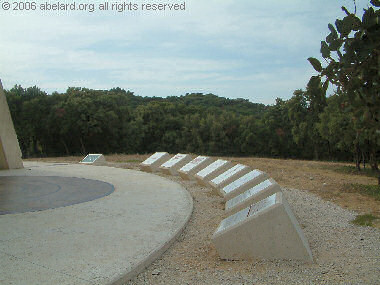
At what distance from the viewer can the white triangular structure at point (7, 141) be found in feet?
45.3

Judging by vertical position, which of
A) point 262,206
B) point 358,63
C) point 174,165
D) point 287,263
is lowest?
point 287,263

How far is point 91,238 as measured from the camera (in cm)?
525

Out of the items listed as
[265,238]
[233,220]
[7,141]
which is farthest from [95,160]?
[265,238]

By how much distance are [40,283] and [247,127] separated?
113 feet

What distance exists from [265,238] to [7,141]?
12386 mm

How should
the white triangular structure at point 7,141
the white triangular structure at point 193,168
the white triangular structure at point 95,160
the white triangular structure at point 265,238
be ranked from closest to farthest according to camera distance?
the white triangular structure at point 265,238 → the white triangular structure at point 193,168 → the white triangular structure at point 7,141 → the white triangular structure at point 95,160

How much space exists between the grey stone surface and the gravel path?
0.25 m


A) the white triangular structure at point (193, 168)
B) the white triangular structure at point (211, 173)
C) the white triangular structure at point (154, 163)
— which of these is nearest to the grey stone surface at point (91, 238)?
the white triangular structure at point (211, 173)

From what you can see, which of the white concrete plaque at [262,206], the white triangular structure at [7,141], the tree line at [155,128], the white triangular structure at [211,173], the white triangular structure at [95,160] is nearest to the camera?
the white concrete plaque at [262,206]

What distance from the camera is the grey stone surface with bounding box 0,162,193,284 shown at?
400cm

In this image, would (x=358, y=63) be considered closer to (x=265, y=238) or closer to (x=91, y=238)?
(x=265, y=238)

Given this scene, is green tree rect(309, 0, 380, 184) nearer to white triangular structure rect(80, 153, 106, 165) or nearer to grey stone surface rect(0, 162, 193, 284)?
grey stone surface rect(0, 162, 193, 284)

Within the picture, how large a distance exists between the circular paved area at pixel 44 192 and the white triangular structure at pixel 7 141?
2.47 m

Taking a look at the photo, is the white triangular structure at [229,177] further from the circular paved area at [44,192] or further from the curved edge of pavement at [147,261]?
the curved edge of pavement at [147,261]
